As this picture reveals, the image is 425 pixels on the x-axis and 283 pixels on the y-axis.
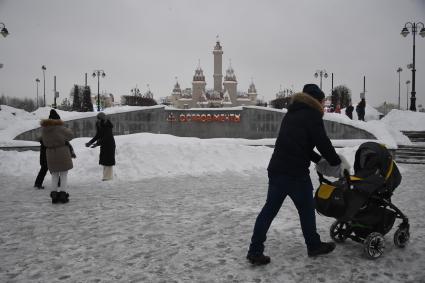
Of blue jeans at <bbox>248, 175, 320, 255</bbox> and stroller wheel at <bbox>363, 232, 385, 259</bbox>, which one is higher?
blue jeans at <bbox>248, 175, 320, 255</bbox>

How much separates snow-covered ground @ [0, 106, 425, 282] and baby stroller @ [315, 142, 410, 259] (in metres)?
0.23

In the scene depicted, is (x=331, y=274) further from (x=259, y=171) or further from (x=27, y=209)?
(x=259, y=171)

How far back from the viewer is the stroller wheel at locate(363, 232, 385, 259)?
4059 millimetres

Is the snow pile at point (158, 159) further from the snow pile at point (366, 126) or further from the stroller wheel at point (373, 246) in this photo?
the stroller wheel at point (373, 246)

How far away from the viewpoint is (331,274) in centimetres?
374

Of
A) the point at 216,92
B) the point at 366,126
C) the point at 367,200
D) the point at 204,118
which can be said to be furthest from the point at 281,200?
the point at 216,92

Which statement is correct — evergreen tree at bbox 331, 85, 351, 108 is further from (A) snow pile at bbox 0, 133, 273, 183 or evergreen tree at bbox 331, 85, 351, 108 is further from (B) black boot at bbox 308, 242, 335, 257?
(B) black boot at bbox 308, 242, 335, 257

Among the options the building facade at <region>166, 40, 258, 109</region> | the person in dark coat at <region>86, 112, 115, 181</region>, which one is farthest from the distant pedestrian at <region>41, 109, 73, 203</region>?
the building facade at <region>166, 40, 258, 109</region>

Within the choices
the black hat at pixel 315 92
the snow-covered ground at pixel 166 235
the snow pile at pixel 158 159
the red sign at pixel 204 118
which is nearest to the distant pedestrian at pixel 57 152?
the snow-covered ground at pixel 166 235

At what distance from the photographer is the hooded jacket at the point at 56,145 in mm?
7078

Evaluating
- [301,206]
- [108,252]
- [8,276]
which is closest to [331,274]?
[301,206]

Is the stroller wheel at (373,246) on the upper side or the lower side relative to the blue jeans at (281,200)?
lower

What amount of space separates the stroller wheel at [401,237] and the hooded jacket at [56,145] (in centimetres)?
587

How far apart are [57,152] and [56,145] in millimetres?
141
